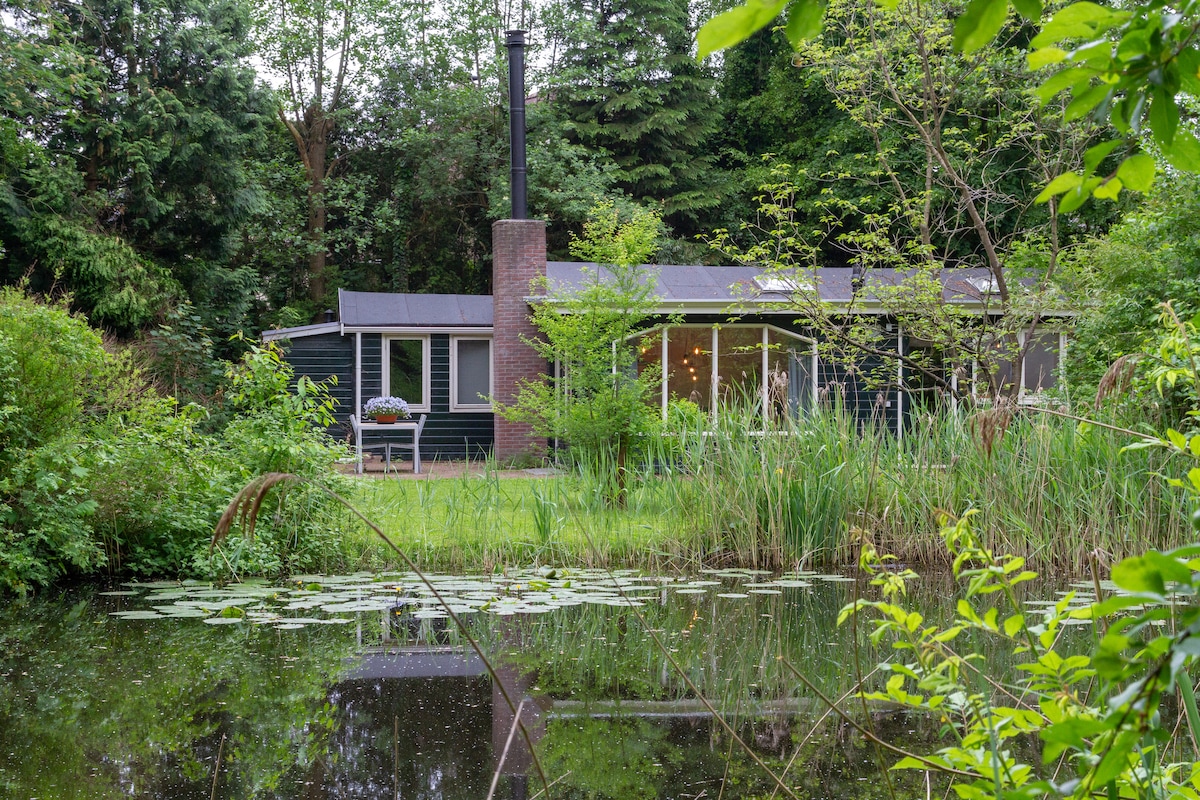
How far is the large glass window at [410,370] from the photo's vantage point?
17.2 metres

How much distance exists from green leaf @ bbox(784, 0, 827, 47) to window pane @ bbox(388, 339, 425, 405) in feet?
54.9

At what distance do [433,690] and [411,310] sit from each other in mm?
13452

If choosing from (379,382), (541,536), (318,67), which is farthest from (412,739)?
(318,67)

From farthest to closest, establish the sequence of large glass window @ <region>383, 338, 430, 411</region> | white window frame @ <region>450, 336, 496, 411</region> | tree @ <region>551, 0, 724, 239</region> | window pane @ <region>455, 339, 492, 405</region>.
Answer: tree @ <region>551, 0, 724, 239</region> < window pane @ <region>455, 339, 492, 405</region> < white window frame @ <region>450, 336, 496, 411</region> < large glass window @ <region>383, 338, 430, 411</region>

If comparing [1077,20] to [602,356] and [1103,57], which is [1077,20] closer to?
[1103,57]

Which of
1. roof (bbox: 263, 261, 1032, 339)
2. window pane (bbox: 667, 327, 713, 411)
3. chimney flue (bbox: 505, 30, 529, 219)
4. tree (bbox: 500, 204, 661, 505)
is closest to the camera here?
tree (bbox: 500, 204, 661, 505)

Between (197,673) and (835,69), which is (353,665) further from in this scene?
(835,69)

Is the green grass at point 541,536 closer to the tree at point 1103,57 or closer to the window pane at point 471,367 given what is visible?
the tree at point 1103,57

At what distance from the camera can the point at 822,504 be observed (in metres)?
7.60

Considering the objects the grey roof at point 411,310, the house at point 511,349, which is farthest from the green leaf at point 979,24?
the grey roof at point 411,310

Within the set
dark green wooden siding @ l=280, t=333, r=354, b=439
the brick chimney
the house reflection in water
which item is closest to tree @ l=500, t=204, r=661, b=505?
the brick chimney

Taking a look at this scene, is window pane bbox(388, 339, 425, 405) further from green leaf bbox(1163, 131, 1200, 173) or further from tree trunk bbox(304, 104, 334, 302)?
green leaf bbox(1163, 131, 1200, 173)

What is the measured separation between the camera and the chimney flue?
664 inches

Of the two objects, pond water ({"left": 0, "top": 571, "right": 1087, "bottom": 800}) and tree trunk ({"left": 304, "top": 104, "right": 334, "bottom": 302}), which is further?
tree trunk ({"left": 304, "top": 104, "right": 334, "bottom": 302})
